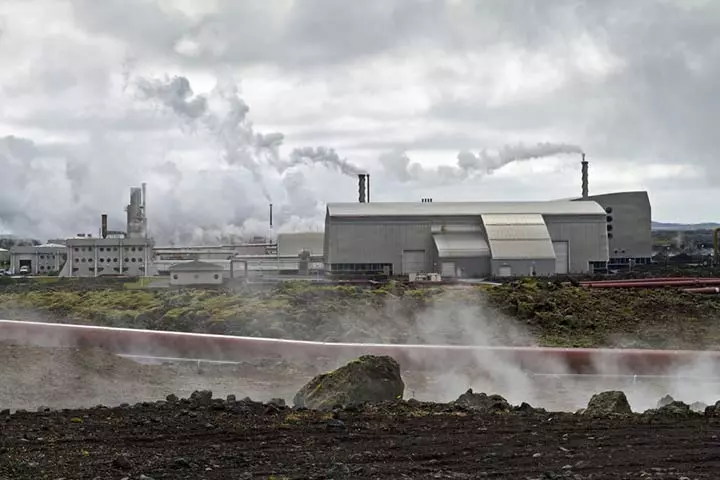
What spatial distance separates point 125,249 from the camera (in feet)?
200

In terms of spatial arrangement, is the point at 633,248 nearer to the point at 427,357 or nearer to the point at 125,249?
the point at 125,249

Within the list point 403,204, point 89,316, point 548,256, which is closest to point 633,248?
point 548,256

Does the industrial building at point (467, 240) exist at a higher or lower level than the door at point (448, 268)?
higher

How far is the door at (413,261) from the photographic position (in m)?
49.3

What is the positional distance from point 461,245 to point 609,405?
130ft

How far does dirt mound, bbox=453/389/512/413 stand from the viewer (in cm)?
905

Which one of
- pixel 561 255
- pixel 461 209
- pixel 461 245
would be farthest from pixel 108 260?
pixel 561 255

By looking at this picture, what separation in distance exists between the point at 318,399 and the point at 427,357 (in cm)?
463

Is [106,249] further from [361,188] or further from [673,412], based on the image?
[673,412]

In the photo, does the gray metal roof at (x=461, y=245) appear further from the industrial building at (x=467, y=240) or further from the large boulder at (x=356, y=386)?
the large boulder at (x=356, y=386)

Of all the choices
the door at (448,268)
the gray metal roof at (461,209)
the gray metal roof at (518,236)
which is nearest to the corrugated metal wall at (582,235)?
the gray metal roof at (461,209)

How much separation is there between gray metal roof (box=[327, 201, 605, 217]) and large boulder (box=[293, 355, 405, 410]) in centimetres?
3943

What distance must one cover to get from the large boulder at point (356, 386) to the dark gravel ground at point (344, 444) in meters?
0.77

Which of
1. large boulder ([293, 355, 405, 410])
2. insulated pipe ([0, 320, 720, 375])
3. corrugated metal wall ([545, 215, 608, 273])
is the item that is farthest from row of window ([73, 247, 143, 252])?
large boulder ([293, 355, 405, 410])
